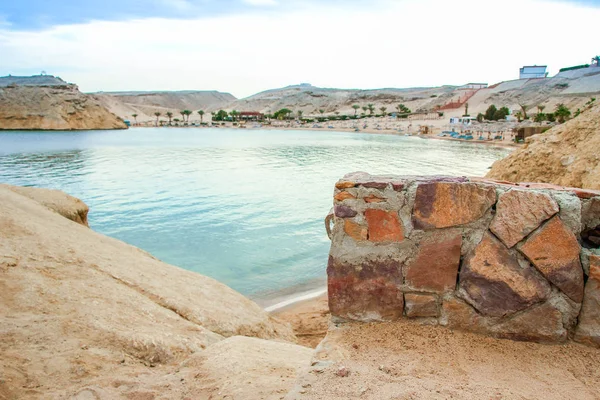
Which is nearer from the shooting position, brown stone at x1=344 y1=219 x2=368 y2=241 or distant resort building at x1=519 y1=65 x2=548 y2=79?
brown stone at x1=344 y1=219 x2=368 y2=241

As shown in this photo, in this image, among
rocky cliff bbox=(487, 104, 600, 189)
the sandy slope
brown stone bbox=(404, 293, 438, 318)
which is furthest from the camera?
rocky cliff bbox=(487, 104, 600, 189)

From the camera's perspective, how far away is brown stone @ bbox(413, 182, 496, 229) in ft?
8.21

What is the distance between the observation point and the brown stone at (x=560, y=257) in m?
2.37

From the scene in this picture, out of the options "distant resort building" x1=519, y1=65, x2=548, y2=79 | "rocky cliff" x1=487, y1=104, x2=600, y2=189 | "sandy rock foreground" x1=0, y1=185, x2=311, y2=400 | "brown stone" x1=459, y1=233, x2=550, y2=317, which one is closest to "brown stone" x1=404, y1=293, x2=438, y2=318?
"brown stone" x1=459, y1=233, x2=550, y2=317

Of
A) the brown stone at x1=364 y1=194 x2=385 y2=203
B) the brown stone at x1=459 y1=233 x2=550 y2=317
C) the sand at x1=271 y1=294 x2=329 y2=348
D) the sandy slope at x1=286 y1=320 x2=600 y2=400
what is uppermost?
the brown stone at x1=364 y1=194 x2=385 y2=203

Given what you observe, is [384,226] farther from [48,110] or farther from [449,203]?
[48,110]

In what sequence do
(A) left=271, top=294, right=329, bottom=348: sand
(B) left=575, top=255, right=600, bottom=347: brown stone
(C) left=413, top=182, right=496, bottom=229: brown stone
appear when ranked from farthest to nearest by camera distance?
→ (A) left=271, top=294, right=329, bottom=348: sand < (C) left=413, top=182, right=496, bottom=229: brown stone < (B) left=575, top=255, right=600, bottom=347: brown stone

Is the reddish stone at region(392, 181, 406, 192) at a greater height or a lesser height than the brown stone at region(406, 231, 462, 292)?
greater

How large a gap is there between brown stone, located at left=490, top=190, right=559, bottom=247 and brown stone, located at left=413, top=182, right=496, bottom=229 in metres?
0.08

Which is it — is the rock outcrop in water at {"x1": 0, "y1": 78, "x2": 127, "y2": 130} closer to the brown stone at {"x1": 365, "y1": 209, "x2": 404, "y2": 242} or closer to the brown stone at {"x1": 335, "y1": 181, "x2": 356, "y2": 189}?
the brown stone at {"x1": 335, "y1": 181, "x2": 356, "y2": 189}

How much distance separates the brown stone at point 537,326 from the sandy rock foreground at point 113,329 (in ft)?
4.36

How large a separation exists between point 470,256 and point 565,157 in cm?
587

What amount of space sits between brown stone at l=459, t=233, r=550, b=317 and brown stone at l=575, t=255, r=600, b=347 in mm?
209

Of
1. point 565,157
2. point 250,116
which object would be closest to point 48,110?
point 250,116
